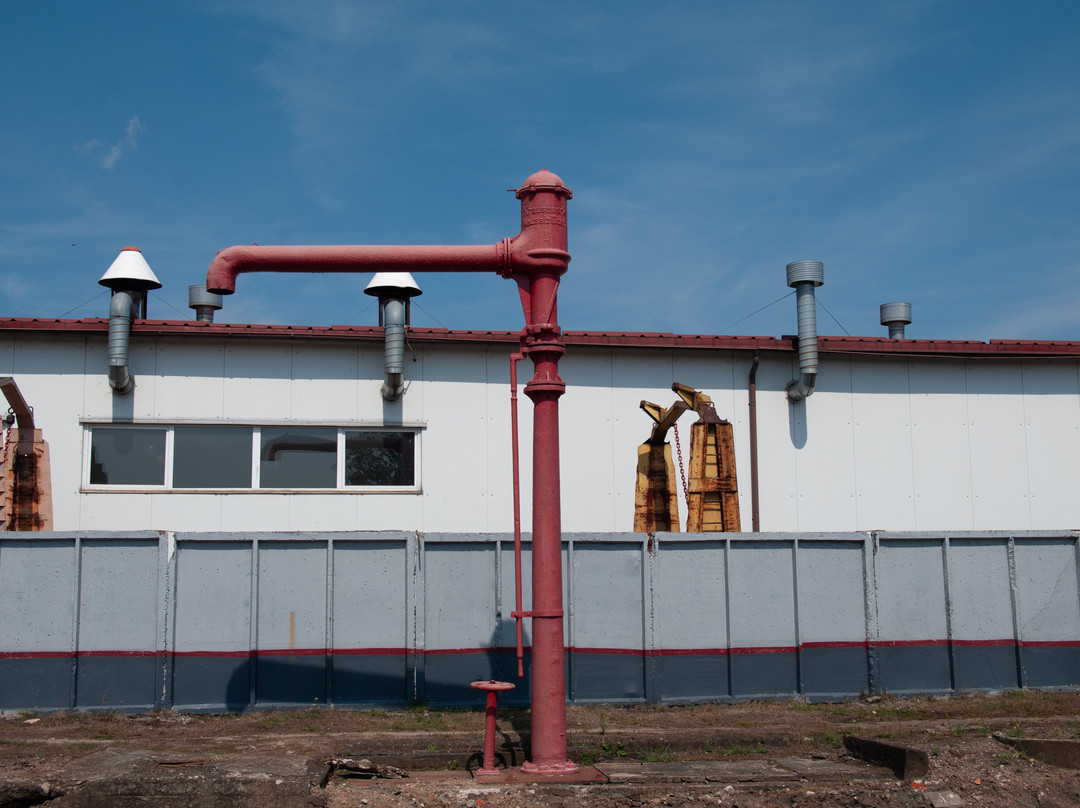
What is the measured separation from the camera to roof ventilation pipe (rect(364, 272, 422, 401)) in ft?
45.7

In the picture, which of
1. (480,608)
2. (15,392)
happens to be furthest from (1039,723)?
(15,392)

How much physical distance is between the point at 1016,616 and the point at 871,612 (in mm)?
1890

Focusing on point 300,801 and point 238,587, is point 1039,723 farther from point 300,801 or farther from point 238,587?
point 238,587

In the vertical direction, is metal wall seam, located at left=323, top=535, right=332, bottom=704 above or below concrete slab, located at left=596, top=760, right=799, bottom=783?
above

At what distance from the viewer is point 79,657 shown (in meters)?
11.0

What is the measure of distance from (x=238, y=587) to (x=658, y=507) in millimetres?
5292

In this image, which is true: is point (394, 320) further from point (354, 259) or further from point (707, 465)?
point (354, 259)

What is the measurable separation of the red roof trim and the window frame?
1.20 meters

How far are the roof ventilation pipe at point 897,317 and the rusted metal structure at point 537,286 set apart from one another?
391 inches

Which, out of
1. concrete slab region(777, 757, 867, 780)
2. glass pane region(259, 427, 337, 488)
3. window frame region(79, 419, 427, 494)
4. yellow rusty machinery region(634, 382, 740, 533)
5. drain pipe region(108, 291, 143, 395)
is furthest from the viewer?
glass pane region(259, 427, 337, 488)

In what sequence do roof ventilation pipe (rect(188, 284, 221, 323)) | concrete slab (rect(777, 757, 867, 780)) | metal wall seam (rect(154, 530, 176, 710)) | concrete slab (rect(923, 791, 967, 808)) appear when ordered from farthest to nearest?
roof ventilation pipe (rect(188, 284, 221, 323)) < metal wall seam (rect(154, 530, 176, 710)) < concrete slab (rect(777, 757, 867, 780)) < concrete slab (rect(923, 791, 967, 808))

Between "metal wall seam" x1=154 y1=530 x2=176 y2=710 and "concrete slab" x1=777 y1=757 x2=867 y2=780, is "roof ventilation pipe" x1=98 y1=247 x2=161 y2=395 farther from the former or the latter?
"concrete slab" x1=777 y1=757 x2=867 y2=780

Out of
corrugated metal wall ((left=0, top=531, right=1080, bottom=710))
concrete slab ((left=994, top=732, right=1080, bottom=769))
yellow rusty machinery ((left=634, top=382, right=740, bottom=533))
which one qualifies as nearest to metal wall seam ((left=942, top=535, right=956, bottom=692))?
corrugated metal wall ((left=0, top=531, right=1080, bottom=710))

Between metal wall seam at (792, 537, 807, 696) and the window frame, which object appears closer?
metal wall seam at (792, 537, 807, 696)
